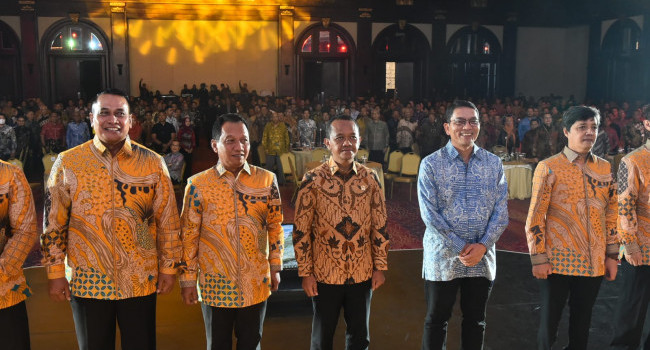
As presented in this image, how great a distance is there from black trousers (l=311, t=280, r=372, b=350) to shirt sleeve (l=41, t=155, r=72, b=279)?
1.28 metres

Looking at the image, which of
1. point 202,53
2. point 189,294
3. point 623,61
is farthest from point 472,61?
point 189,294

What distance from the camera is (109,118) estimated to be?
291 centimetres

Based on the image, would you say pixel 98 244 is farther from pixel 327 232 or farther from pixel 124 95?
pixel 327 232

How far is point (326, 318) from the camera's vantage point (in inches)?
128

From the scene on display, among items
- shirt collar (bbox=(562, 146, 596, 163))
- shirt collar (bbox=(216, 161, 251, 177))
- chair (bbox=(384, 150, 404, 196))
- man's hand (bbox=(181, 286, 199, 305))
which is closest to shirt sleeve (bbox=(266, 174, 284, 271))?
Result: shirt collar (bbox=(216, 161, 251, 177))

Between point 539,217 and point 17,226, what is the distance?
8.78ft

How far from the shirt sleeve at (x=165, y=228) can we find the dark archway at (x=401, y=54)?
17267mm

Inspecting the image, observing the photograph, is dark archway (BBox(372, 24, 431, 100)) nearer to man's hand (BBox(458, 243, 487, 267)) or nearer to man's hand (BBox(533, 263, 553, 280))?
man's hand (BBox(533, 263, 553, 280))

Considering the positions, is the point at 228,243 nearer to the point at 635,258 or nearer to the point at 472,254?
the point at 472,254

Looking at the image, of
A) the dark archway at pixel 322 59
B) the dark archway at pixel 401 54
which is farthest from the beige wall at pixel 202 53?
the dark archway at pixel 401 54

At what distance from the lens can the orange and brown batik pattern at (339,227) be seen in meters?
3.21

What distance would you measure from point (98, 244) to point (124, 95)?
0.72m

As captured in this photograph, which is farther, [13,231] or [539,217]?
[539,217]

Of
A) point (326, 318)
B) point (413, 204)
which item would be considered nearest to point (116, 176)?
point (326, 318)
